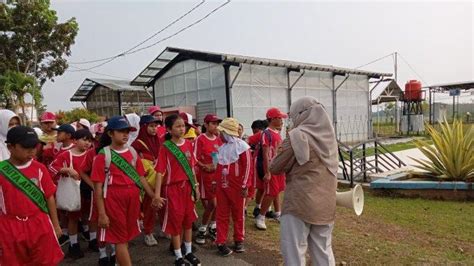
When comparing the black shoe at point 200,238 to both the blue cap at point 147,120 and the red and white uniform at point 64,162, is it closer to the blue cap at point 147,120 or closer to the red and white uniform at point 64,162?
the blue cap at point 147,120

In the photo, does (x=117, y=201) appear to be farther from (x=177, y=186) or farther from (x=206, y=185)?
(x=206, y=185)

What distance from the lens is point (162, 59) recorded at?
1761 cm

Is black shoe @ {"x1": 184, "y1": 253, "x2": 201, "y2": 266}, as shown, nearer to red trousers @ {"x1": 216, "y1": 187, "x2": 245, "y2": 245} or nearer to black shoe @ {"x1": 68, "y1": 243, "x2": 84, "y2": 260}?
red trousers @ {"x1": 216, "y1": 187, "x2": 245, "y2": 245}

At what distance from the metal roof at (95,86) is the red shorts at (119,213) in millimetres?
20028

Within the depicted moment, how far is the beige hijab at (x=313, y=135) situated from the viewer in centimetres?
275

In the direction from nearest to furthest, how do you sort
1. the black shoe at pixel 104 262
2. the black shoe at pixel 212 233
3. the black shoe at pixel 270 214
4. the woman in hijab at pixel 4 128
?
the woman in hijab at pixel 4 128 < the black shoe at pixel 104 262 < the black shoe at pixel 212 233 < the black shoe at pixel 270 214

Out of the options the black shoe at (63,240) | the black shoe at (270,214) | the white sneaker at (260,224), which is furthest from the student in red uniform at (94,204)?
the black shoe at (270,214)

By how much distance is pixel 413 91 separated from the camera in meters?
25.5

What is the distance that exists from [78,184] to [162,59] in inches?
554

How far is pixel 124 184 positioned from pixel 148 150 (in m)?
1.49

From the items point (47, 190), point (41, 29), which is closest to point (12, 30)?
point (41, 29)

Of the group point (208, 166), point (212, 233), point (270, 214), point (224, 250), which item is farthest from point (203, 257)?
point (270, 214)

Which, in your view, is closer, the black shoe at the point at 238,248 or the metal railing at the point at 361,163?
the black shoe at the point at 238,248

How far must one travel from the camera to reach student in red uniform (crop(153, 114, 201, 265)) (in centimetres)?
374
